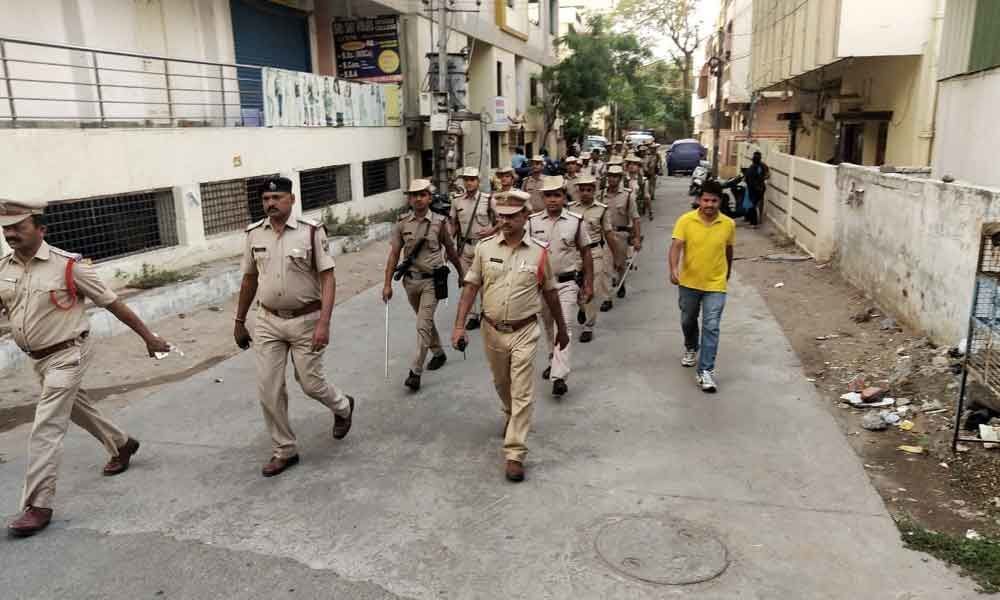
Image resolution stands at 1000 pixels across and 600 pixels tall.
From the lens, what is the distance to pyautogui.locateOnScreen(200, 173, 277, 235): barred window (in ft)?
38.4

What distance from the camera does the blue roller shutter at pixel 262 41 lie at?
47.8 ft

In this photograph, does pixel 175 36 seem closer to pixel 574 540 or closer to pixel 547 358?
pixel 547 358

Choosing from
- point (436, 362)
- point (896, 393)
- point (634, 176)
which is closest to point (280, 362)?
point (436, 362)

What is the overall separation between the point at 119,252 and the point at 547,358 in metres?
6.24

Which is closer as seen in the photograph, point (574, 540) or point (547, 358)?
point (574, 540)

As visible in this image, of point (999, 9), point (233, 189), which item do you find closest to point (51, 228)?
point (233, 189)

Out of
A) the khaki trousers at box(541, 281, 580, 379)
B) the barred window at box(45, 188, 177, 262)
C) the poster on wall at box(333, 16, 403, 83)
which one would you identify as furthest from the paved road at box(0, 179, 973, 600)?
the poster on wall at box(333, 16, 403, 83)

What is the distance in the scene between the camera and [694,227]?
20.4ft

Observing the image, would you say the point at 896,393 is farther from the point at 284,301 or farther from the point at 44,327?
the point at 44,327

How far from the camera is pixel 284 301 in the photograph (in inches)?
186

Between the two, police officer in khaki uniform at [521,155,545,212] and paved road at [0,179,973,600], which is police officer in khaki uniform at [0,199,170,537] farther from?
police officer in khaki uniform at [521,155,545,212]

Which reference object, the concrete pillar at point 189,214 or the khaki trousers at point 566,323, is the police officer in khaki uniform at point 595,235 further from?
the concrete pillar at point 189,214

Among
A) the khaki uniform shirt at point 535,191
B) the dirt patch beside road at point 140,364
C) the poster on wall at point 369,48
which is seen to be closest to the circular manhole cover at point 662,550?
the dirt patch beside road at point 140,364

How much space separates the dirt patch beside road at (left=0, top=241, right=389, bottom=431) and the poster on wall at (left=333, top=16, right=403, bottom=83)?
10482 mm
